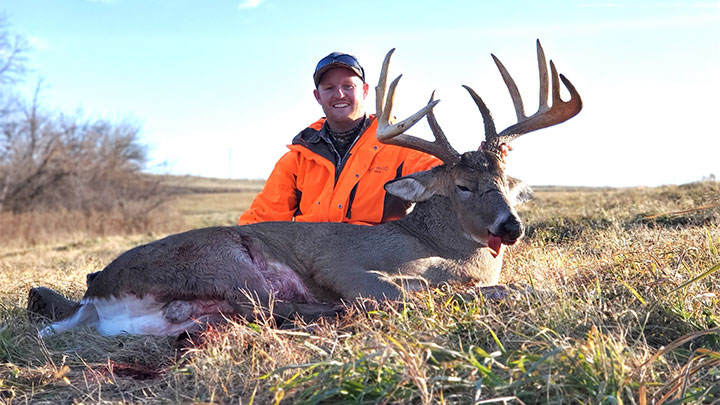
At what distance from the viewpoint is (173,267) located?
391 centimetres

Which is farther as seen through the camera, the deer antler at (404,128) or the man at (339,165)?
the man at (339,165)

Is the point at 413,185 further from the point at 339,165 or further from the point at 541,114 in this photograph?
the point at 339,165

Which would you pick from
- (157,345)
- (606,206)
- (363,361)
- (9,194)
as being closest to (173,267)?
(157,345)

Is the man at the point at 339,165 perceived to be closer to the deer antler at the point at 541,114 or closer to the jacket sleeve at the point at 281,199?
the jacket sleeve at the point at 281,199

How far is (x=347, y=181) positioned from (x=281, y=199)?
0.93 metres

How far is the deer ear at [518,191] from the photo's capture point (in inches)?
172

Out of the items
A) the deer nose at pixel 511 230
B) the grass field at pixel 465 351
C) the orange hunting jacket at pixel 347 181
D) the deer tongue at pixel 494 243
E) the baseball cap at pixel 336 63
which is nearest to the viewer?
the grass field at pixel 465 351

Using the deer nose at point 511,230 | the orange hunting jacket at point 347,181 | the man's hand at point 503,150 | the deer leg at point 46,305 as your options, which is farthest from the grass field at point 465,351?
the orange hunting jacket at point 347,181

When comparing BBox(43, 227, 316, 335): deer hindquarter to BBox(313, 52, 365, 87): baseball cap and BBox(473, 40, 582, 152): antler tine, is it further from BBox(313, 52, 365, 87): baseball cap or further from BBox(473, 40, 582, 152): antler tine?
BBox(313, 52, 365, 87): baseball cap

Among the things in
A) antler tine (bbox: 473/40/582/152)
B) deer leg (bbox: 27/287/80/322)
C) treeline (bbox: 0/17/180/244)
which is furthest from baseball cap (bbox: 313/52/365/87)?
treeline (bbox: 0/17/180/244)

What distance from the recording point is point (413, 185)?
14.5ft

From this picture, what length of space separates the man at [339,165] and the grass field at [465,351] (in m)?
1.45

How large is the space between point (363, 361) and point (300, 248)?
210cm

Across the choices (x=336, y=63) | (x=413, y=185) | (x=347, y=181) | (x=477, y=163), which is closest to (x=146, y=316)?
(x=413, y=185)
